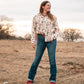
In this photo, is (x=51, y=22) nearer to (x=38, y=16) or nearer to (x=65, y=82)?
(x=38, y=16)

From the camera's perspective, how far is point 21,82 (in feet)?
16.6

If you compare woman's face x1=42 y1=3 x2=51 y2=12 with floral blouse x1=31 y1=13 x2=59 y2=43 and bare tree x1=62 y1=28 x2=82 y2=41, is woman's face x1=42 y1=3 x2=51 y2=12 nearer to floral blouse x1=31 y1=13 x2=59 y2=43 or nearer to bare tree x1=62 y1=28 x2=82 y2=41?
floral blouse x1=31 y1=13 x2=59 y2=43

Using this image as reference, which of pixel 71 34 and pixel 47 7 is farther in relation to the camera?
pixel 71 34

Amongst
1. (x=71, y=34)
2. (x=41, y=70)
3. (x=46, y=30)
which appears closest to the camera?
(x=46, y=30)

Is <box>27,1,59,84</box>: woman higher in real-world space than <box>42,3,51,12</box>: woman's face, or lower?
lower

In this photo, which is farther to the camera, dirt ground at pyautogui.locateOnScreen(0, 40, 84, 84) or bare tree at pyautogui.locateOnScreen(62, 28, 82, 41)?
bare tree at pyautogui.locateOnScreen(62, 28, 82, 41)

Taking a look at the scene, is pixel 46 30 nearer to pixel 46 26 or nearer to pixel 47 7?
pixel 46 26

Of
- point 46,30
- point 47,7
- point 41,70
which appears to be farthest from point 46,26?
point 41,70

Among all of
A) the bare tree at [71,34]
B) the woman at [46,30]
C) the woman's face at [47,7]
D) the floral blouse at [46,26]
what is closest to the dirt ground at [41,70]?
the woman at [46,30]

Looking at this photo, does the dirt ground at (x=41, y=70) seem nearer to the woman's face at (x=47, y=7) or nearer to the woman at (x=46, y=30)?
the woman at (x=46, y=30)

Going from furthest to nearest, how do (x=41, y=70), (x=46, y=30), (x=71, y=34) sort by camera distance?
(x=71, y=34)
(x=41, y=70)
(x=46, y=30)

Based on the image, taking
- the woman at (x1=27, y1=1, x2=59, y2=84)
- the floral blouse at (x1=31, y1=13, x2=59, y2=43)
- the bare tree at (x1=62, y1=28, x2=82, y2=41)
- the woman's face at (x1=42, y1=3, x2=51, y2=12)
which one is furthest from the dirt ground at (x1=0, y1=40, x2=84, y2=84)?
the bare tree at (x1=62, y1=28, x2=82, y2=41)

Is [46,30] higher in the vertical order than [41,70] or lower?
higher

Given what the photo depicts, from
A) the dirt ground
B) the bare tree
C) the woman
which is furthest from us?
the bare tree
